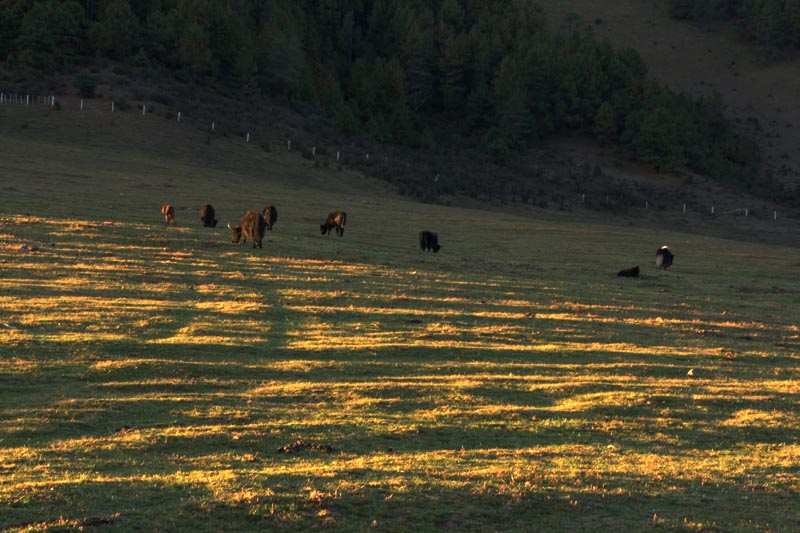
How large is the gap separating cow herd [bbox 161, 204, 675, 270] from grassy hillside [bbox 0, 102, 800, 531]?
35.5 inches

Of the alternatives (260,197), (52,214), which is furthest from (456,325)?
(260,197)

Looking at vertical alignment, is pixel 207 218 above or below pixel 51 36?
below

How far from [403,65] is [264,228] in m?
104

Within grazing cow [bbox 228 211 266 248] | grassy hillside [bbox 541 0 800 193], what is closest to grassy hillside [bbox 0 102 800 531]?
grazing cow [bbox 228 211 266 248]

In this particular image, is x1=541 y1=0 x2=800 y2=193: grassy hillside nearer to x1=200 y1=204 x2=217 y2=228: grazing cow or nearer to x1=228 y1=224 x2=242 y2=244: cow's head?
x1=200 y1=204 x2=217 y2=228: grazing cow

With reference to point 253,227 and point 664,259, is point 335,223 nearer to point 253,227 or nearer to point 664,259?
point 253,227

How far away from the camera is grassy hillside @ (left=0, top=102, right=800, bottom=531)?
11273 millimetres

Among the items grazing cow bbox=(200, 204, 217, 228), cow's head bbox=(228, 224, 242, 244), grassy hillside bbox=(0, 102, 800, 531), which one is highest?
grazing cow bbox=(200, 204, 217, 228)

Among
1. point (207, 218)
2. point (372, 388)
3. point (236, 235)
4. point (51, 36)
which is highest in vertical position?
point (51, 36)

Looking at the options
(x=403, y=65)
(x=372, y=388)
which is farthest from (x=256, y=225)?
(x=403, y=65)

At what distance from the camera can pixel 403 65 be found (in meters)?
137

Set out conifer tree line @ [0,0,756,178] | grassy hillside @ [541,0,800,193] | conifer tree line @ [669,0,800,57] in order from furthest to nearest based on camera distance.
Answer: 1. conifer tree line @ [669,0,800,57]
2. grassy hillside @ [541,0,800,193]
3. conifer tree line @ [0,0,756,178]

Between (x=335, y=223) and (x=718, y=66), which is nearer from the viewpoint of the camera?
(x=335, y=223)

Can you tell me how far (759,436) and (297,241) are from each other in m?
26.5
